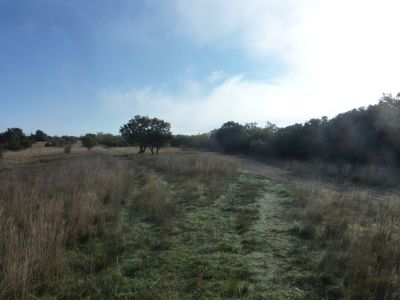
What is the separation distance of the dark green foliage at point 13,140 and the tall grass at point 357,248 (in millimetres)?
61109

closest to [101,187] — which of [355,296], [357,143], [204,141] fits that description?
[355,296]

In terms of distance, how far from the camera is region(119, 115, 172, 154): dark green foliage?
173ft

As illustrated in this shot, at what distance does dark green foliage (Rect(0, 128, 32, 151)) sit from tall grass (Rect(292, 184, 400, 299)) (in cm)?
6111

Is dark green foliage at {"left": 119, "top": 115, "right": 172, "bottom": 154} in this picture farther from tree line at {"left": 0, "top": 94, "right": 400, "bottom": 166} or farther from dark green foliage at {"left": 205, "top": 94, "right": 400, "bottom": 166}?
dark green foliage at {"left": 205, "top": 94, "right": 400, "bottom": 166}

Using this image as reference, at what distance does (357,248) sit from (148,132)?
48.8 metres

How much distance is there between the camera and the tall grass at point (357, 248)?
4457 mm

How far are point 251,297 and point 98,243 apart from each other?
3505 millimetres

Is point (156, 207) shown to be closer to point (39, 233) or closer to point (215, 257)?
point (215, 257)

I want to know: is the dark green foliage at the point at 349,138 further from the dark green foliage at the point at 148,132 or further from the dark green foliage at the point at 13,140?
the dark green foliage at the point at 13,140

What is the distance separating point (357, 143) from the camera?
24641 millimetres

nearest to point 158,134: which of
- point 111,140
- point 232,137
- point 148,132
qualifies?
point 148,132

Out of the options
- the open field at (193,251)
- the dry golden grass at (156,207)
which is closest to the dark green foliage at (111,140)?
the dry golden grass at (156,207)

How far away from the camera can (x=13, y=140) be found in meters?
62.5

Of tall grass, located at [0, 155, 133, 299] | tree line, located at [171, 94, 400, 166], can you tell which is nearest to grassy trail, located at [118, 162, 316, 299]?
tall grass, located at [0, 155, 133, 299]
